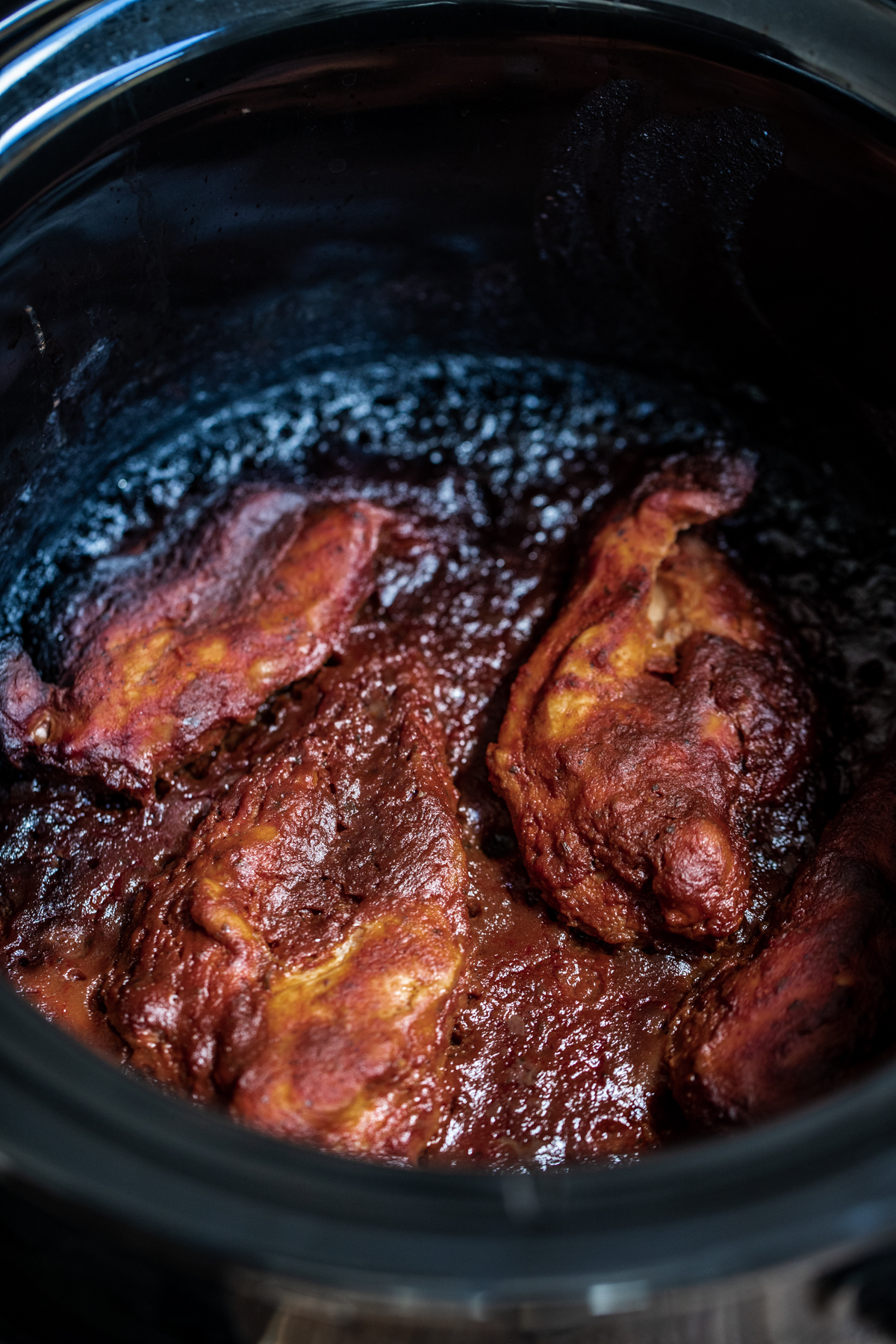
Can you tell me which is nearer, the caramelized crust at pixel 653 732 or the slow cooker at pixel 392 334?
the slow cooker at pixel 392 334

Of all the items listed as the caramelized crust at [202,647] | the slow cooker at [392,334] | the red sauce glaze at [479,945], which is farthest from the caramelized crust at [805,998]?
the caramelized crust at [202,647]

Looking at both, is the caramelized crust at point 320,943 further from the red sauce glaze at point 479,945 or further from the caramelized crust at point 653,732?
the caramelized crust at point 653,732

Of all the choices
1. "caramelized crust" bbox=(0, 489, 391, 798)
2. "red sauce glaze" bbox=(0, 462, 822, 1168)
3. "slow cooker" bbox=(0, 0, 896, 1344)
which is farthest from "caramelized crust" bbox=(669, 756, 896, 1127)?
"caramelized crust" bbox=(0, 489, 391, 798)

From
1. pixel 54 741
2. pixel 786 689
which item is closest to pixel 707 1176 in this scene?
pixel 786 689

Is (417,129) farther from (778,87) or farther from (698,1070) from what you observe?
(698,1070)

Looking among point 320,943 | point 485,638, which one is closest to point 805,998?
point 320,943

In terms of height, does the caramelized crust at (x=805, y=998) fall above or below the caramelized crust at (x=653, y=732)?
below

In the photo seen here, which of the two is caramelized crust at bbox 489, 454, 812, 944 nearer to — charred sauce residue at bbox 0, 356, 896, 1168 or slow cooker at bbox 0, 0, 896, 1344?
charred sauce residue at bbox 0, 356, 896, 1168
